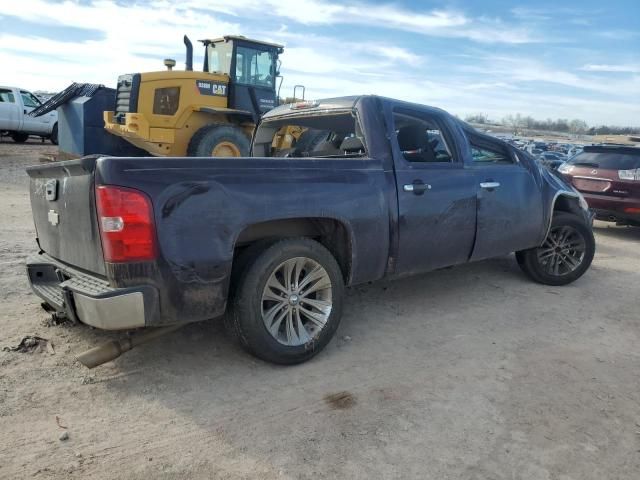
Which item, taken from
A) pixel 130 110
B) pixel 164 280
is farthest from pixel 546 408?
pixel 130 110

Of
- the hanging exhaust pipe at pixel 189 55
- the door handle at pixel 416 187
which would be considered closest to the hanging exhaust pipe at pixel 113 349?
the door handle at pixel 416 187

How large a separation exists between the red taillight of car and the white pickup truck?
60.4 feet

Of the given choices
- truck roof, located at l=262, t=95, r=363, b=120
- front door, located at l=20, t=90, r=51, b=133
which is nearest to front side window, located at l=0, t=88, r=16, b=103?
front door, located at l=20, t=90, r=51, b=133

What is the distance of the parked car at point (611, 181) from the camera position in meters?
8.62

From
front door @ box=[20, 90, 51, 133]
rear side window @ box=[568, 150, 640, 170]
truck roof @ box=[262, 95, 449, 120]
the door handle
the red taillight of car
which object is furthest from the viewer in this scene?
front door @ box=[20, 90, 51, 133]

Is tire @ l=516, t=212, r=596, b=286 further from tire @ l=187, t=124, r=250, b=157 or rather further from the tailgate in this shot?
tire @ l=187, t=124, r=250, b=157

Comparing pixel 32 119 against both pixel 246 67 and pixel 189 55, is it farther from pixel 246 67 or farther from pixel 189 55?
pixel 246 67

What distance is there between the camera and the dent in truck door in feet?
13.4

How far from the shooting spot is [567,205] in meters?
5.77

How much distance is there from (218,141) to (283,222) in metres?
8.10

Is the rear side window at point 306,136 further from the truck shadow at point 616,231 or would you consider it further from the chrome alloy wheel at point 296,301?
the truck shadow at point 616,231

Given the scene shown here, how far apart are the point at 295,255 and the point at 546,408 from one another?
180cm

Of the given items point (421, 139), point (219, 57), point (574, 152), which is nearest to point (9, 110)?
point (219, 57)

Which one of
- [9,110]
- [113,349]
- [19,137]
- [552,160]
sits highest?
[9,110]
